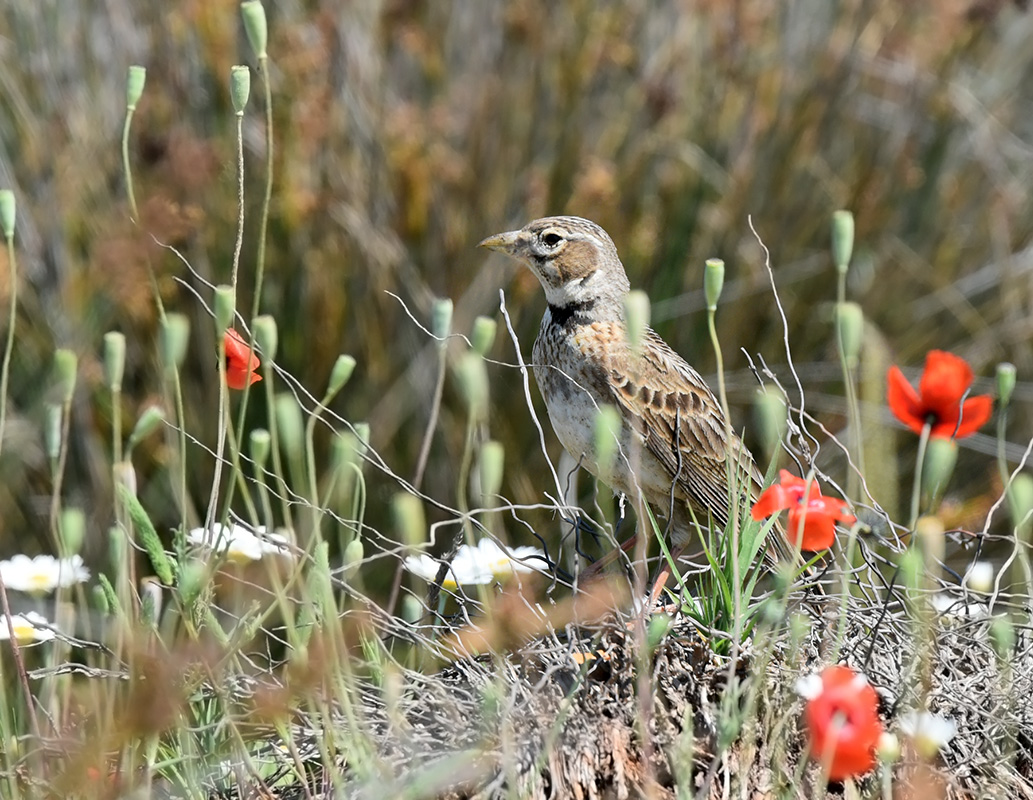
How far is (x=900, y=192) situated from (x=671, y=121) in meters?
0.98

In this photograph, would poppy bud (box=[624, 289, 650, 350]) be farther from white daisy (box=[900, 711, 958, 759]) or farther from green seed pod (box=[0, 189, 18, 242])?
A: green seed pod (box=[0, 189, 18, 242])

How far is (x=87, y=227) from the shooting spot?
5141 mm

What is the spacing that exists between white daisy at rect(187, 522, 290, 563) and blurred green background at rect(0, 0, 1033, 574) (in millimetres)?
1898

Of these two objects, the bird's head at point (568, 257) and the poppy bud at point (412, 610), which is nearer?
the poppy bud at point (412, 610)

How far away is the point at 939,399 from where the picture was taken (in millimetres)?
2539

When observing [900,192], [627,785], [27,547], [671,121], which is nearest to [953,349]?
[900,192]

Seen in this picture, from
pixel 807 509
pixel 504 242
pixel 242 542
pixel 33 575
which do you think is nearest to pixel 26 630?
pixel 33 575

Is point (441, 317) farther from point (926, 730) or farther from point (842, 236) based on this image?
point (926, 730)

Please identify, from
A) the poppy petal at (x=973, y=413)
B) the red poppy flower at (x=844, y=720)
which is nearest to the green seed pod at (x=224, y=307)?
the red poppy flower at (x=844, y=720)

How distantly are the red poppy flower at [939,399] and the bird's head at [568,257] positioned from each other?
1.43m

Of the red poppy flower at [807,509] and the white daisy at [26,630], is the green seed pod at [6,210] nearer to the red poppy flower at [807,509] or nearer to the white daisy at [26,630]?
Answer: the white daisy at [26,630]

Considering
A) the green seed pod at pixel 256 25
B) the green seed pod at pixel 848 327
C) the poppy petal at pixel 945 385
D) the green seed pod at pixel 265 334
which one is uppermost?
the green seed pod at pixel 256 25

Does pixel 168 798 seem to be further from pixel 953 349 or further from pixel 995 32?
pixel 995 32

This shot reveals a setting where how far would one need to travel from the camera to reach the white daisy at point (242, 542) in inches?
97.4
